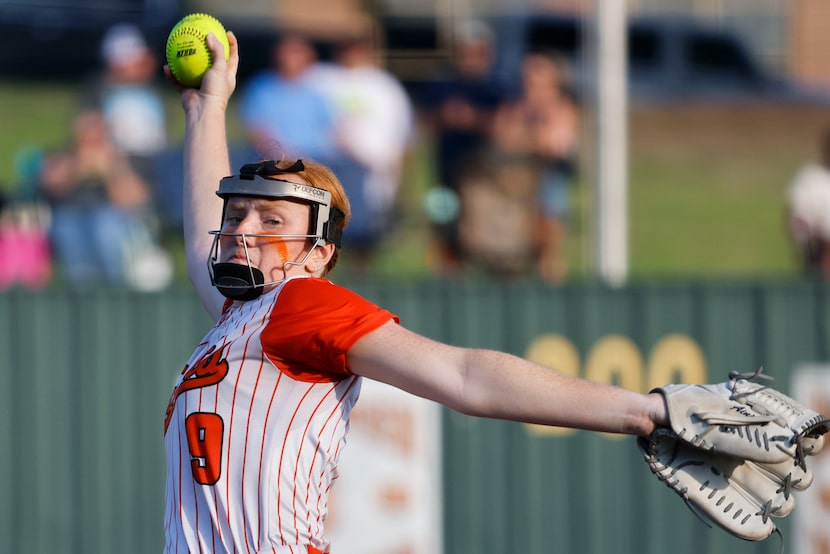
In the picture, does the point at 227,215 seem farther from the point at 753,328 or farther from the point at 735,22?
the point at 735,22

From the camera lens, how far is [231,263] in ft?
10.4

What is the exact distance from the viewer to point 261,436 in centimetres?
304

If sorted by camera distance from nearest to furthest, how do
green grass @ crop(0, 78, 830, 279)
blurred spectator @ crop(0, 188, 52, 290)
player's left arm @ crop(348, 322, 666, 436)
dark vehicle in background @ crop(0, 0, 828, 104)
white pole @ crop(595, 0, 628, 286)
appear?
1. player's left arm @ crop(348, 322, 666, 436)
2. white pole @ crop(595, 0, 628, 286)
3. blurred spectator @ crop(0, 188, 52, 290)
4. dark vehicle in background @ crop(0, 0, 828, 104)
5. green grass @ crop(0, 78, 830, 279)

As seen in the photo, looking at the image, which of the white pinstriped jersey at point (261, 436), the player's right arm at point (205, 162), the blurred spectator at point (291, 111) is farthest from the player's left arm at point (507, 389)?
the blurred spectator at point (291, 111)

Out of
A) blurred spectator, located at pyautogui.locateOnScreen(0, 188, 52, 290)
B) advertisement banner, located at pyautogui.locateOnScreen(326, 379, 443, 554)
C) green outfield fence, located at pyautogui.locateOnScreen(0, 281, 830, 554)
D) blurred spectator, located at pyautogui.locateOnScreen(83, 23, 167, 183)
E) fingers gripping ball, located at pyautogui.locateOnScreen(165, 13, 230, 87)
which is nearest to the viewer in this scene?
fingers gripping ball, located at pyautogui.locateOnScreen(165, 13, 230, 87)

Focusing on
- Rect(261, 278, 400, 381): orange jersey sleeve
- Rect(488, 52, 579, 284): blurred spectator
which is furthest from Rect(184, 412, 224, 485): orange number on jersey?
Rect(488, 52, 579, 284): blurred spectator

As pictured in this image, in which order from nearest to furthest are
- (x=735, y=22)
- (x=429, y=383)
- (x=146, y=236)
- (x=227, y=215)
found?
(x=429, y=383)
(x=227, y=215)
(x=146, y=236)
(x=735, y=22)

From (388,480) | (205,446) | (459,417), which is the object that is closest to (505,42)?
(459,417)

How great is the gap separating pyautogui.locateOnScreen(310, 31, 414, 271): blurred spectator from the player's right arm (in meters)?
5.17

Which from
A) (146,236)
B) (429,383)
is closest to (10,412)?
(146,236)

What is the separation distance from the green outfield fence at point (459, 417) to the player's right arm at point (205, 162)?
11.2 feet

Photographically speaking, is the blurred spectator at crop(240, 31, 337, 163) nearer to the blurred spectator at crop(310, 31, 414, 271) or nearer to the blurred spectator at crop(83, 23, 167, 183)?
the blurred spectator at crop(310, 31, 414, 271)

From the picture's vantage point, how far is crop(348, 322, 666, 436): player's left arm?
2.71 m

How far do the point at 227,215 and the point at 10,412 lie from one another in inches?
175
